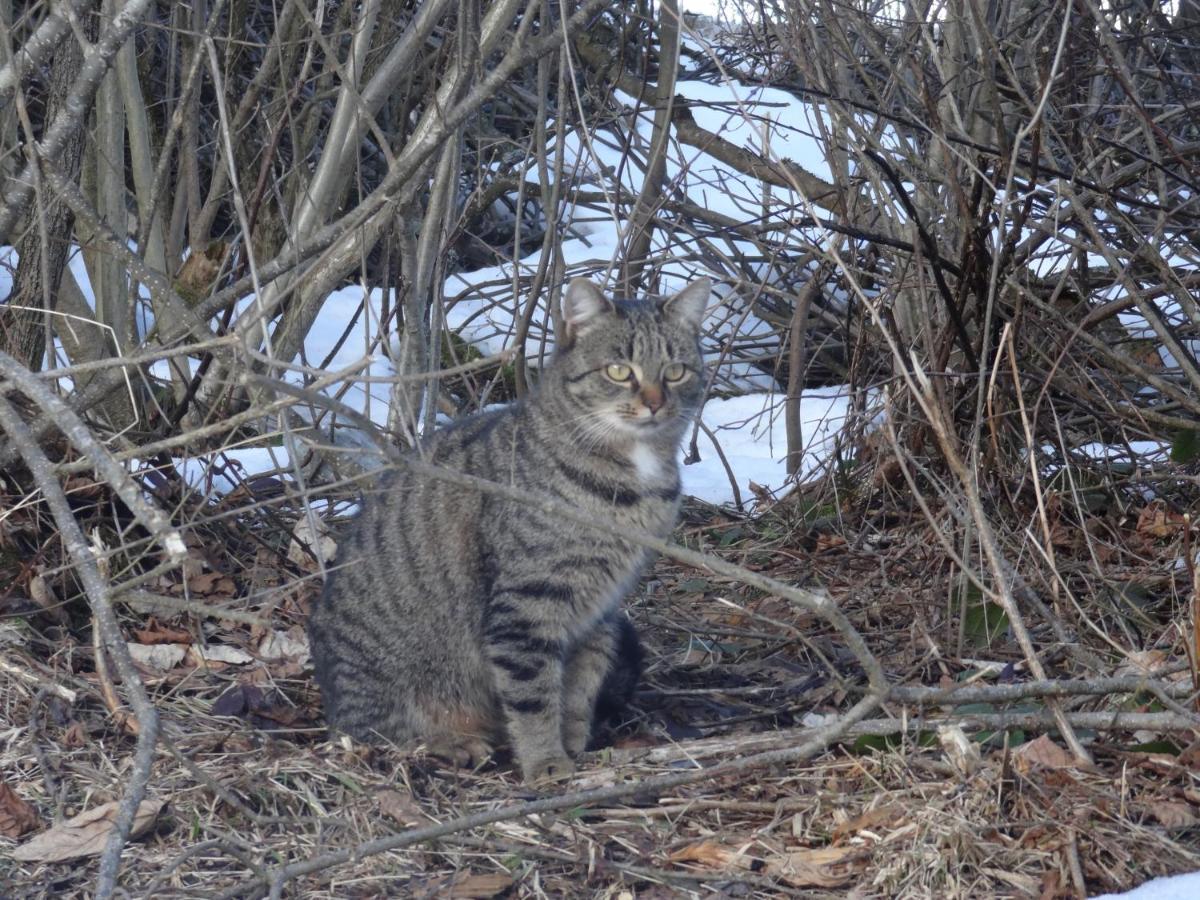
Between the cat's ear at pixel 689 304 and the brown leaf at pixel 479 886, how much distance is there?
189 cm

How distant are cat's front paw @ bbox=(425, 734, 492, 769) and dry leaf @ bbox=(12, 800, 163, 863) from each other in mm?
847

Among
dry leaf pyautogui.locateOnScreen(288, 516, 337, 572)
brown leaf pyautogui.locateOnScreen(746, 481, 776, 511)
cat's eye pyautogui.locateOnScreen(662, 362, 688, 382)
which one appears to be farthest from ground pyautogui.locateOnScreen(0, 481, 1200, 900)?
brown leaf pyautogui.locateOnScreen(746, 481, 776, 511)

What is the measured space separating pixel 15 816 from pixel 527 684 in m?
1.33

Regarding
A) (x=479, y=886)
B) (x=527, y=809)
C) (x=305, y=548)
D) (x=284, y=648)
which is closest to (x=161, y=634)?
(x=284, y=648)

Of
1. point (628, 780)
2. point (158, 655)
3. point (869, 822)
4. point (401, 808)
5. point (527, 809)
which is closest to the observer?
point (527, 809)

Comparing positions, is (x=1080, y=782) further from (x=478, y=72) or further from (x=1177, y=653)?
(x=478, y=72)

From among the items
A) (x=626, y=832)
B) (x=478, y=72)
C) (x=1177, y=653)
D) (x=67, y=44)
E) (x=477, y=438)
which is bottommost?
(x=626, y=832)

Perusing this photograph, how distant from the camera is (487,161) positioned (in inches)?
278

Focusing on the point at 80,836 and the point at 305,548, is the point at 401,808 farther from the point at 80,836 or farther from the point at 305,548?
the point at 305,548

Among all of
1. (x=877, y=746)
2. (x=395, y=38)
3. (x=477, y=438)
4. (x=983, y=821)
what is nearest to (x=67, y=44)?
(x=395, y=38)

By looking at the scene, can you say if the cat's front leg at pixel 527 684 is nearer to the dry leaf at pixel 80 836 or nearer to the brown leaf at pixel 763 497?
the dry leaf at pixel 80 836

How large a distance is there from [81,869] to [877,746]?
1.89 m

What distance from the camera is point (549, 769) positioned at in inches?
139

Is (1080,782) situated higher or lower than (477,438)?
lower
